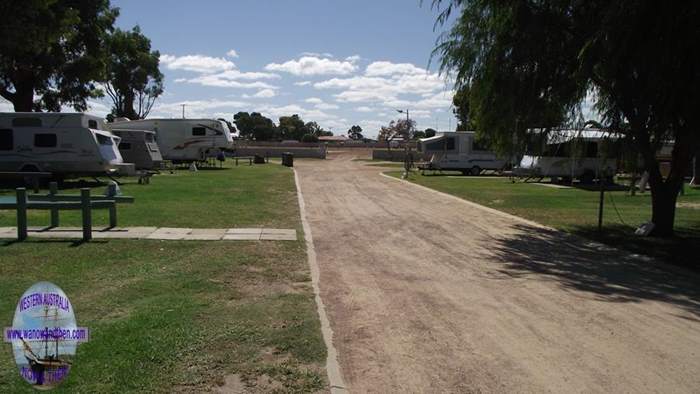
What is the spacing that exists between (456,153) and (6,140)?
80.1ft

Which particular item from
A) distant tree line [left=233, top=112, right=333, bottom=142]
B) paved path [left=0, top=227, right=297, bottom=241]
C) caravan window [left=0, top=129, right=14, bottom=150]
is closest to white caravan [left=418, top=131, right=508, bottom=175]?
caravan window [left=0, top=129, right=14, bottom=150]

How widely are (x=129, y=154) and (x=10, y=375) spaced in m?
27.1

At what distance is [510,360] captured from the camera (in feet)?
15.7

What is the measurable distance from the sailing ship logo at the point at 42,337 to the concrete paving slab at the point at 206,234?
6.28 metres

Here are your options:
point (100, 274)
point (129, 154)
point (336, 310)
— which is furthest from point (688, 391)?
point (129, 154)

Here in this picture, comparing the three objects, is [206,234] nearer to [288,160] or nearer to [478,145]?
[478,145]

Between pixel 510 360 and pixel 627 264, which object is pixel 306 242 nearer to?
pixel 627 264

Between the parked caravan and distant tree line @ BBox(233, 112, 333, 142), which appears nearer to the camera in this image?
the parked caravan

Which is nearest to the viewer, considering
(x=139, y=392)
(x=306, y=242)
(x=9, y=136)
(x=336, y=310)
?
(x=139, y=392)

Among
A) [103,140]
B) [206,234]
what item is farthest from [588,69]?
[103,140]

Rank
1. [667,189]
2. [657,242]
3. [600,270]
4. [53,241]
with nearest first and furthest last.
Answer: [600,270]
[53,241]
[657,242]
[667,189]

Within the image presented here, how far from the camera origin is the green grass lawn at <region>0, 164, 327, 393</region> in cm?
425

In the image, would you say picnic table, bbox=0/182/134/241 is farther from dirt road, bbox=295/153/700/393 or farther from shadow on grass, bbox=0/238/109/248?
dirt road, bbox=295/153/700/393

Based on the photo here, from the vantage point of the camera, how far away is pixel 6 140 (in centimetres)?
2166
